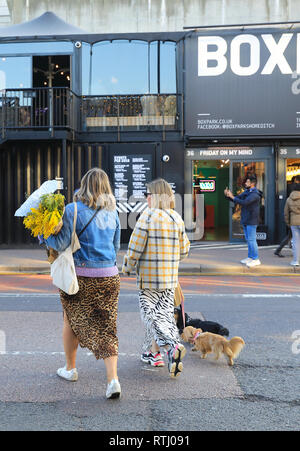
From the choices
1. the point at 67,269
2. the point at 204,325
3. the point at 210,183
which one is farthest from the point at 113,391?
the point at 210,183

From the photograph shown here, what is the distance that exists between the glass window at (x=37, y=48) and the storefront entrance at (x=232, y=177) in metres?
5.02

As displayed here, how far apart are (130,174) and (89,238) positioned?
12.1 m

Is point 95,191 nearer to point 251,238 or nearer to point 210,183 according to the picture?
point 251,238

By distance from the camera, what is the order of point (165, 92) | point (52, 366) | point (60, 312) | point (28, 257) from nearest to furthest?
1. point (52, 366)
2. point (60, 312)
3. point (28, 257)
4. point (165, 92)

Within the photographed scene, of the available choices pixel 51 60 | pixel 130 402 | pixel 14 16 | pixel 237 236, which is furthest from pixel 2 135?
pixel 130 402

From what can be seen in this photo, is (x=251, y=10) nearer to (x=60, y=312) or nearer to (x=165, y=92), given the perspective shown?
(x=165, y=92)

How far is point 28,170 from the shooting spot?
650 inches

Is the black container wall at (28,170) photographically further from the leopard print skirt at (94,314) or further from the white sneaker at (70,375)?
the leopard print skirt at (94,314)

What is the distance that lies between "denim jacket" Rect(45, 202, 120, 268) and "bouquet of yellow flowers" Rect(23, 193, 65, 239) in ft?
0.32

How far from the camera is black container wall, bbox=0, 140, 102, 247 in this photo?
53.8ft

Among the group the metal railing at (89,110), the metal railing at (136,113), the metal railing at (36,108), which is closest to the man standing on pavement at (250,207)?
the metal railing at (89,110)

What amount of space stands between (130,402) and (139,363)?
3.39ft

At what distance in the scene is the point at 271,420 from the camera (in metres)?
3.86

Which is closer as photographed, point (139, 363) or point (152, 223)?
point (152, 223)
